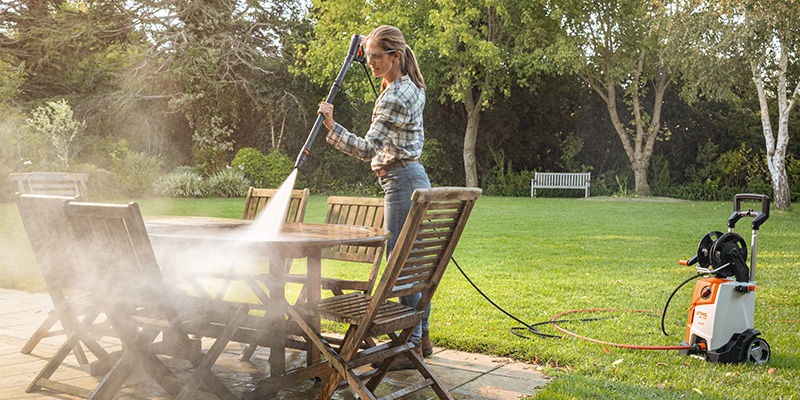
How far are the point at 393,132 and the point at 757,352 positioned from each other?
2.34 meters

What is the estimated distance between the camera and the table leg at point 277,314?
268cm

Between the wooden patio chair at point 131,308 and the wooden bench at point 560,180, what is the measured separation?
58.8 feet

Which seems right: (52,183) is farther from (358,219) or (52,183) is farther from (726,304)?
(726,304)

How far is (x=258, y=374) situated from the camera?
332cm

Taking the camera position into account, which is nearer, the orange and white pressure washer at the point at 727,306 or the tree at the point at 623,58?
the orange and white pressure washer at the point at 727,306

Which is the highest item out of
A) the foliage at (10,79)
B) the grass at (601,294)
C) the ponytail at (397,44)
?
the foliage at (10,79)

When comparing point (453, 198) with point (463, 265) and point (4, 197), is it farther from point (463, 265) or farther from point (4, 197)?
point (4, 197)

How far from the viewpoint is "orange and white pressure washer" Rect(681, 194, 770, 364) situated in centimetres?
360

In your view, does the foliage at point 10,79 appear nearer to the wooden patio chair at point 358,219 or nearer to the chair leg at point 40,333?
the chair leg at point 40,333

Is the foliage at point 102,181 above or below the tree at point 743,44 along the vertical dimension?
below

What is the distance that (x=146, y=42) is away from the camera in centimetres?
2242

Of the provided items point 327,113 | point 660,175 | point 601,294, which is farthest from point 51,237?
point 660,175

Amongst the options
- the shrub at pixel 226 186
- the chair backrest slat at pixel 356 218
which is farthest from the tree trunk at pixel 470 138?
the chair backrest slat at pixel 356 218

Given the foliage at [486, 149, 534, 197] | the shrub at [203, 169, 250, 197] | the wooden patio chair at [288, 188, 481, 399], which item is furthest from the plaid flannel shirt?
the foliage at [486, 149, 534, 197]
